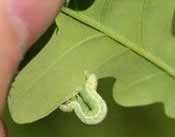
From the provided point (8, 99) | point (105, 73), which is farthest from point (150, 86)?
point (8, 99)

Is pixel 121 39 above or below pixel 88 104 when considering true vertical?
above

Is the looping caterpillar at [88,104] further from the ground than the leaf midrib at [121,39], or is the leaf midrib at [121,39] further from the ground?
the leaf midrib at [121,39]

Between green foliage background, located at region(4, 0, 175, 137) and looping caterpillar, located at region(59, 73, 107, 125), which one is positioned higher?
green foliage background, located at region(4, 0, 175, 137)

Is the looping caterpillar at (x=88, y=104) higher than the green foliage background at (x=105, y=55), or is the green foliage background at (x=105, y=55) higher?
the green foliage background at (x=105, y=55)

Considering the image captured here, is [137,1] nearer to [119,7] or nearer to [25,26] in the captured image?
[119,7]
